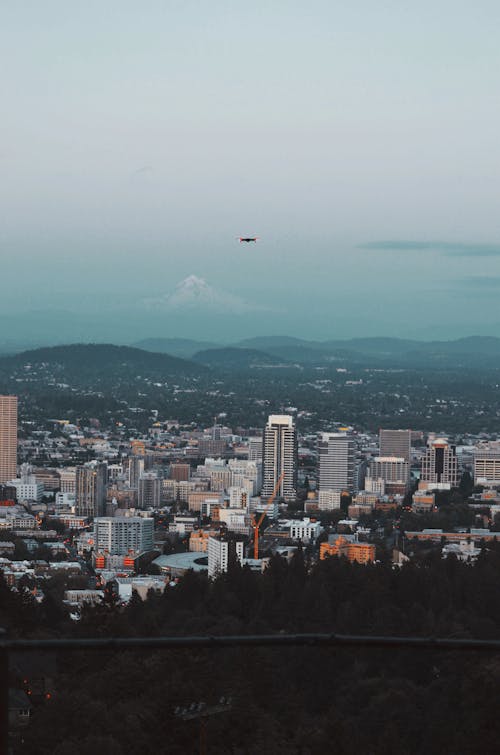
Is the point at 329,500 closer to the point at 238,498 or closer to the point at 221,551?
the point at 238,498

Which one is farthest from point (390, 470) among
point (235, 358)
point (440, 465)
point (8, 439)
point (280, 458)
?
point (235, 358)

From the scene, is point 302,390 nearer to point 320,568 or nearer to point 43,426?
point 43,426

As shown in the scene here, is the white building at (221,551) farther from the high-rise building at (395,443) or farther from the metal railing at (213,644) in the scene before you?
the high-rise building at (395,443)

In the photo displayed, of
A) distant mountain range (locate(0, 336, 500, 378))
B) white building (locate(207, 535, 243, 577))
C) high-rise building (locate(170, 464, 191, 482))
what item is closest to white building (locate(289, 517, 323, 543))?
white building (locate(207, 535, 243, 577))

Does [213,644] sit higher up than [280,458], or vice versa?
[213,644]

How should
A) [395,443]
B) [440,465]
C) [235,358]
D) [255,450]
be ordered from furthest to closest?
[235,358]
[395,443]
[255,450]
[440,465]

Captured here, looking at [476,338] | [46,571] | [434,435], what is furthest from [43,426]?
[476,338]
